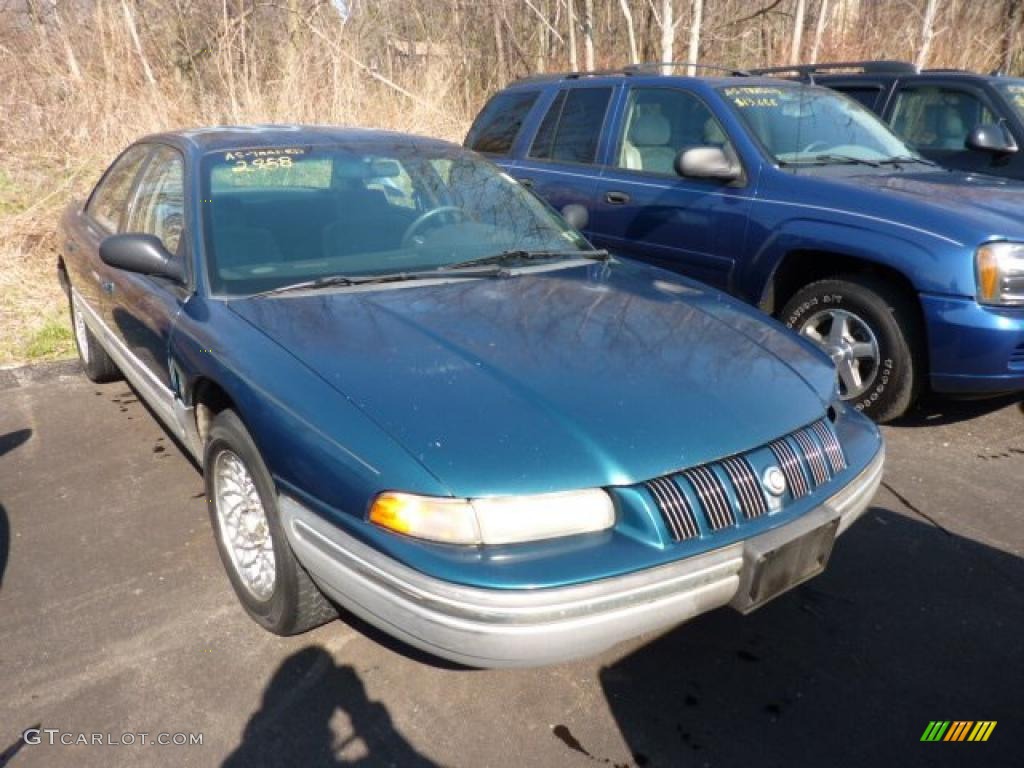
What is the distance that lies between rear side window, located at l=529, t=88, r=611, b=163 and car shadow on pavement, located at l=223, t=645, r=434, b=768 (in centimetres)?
387

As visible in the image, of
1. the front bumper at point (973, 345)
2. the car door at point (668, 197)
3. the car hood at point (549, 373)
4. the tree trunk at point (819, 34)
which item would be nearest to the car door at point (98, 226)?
the car hood at point (549, 373)

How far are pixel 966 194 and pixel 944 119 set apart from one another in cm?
275

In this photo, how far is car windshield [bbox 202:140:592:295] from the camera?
116 inches

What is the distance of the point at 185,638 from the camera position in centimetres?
262

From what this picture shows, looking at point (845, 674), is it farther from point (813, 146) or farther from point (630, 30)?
point (630, 30)

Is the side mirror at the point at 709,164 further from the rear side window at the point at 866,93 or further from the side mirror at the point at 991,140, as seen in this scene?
the rear side window at the point at 866,93

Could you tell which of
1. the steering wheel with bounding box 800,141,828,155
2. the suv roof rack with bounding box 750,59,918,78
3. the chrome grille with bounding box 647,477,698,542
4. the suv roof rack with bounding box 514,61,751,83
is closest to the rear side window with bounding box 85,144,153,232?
the suv roof rack with bounding box 514,61,751,83

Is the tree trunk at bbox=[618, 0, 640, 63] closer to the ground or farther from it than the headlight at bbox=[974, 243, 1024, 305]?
farther from it

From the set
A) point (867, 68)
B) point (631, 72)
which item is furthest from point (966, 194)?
point (867, 68)

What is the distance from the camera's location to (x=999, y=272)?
363 cm

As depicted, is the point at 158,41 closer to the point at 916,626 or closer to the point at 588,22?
the point at 588,22

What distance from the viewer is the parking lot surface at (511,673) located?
7.18 ft

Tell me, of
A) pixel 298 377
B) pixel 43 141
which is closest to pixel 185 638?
pixel 298 377

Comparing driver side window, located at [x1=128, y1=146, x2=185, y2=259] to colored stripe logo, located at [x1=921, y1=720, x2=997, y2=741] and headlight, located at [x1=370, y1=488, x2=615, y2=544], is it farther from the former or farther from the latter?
colored stripe logo, located at [x1=921, y1=720, x2=997, y2=741]
